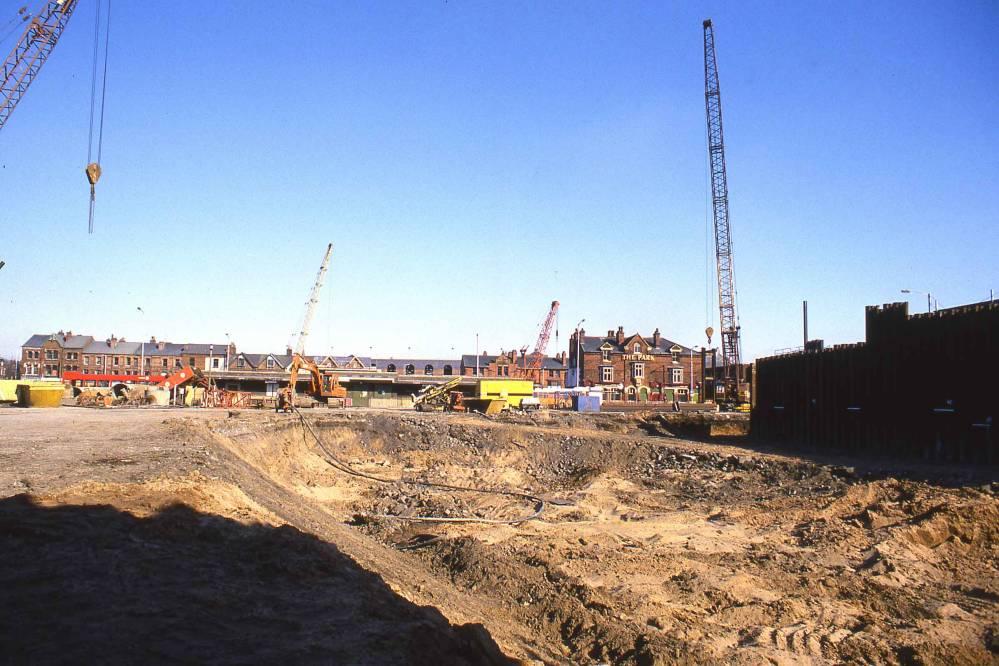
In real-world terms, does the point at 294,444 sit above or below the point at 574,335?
below

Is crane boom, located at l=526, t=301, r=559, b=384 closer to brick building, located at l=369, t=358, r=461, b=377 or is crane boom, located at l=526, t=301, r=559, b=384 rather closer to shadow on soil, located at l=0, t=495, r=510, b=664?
brick building, located at l=369, t=358, r=461, b=377

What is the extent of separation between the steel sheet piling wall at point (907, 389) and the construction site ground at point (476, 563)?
2035 mm

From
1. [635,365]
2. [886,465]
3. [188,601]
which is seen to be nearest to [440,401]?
[886,465]

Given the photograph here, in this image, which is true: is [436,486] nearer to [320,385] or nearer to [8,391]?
[320,385]

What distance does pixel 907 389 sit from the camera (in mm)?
22812

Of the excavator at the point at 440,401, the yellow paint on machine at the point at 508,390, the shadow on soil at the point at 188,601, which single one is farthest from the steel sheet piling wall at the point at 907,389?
the excavator at the point at 440,401

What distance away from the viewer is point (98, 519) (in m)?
8.91

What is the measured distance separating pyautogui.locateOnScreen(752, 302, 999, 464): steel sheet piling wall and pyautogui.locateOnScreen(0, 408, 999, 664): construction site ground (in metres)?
2.04

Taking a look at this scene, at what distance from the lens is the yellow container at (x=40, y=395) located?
43281 mm

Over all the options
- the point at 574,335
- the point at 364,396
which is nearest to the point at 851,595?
the point at 364,396

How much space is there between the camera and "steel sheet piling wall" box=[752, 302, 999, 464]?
2008 centimetres

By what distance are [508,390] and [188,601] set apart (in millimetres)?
41214

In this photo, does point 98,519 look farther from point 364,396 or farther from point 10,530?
point 364,396

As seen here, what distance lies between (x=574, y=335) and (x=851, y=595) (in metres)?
73.2
